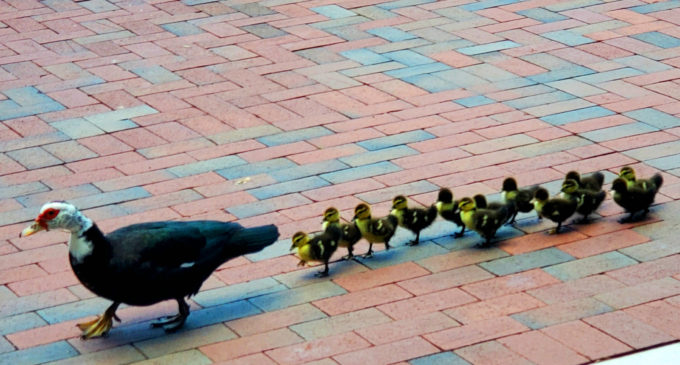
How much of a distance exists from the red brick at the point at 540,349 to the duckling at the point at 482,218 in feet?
3.55

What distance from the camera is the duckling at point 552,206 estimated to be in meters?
7.62

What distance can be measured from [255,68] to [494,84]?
203cm

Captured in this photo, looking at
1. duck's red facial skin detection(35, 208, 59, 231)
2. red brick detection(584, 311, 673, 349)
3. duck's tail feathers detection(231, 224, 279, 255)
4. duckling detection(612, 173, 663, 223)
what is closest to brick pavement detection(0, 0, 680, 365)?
red brick detection(584, 311, 673, 349)

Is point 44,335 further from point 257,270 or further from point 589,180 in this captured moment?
point 589,180

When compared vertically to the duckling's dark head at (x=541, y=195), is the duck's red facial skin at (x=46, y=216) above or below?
below

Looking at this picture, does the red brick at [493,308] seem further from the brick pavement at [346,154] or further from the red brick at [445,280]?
the red brick at [445,280]

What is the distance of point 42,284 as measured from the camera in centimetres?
730

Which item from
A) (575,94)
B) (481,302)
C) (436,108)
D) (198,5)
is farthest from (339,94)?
(481,302)

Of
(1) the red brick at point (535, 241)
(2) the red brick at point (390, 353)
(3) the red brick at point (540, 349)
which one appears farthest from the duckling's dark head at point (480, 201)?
(2) the red brick at point (390, 353)

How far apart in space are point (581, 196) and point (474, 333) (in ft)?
5.07

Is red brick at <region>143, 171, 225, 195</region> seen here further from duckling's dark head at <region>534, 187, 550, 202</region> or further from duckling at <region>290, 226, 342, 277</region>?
duckling's dark head at <region>534, 187, 550, 202</region>

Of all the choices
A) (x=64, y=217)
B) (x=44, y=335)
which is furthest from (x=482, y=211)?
(x=44, y=335)

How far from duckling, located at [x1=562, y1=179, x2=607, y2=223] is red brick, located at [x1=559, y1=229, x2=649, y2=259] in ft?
0.66

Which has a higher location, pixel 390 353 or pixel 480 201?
pixel 480 201
